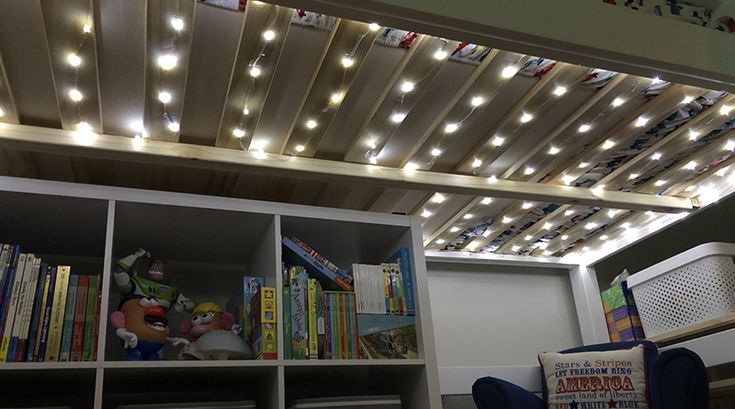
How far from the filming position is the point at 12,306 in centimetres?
202

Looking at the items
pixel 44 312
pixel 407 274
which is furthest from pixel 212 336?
pixel 407 274

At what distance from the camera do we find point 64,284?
2123 millimetres

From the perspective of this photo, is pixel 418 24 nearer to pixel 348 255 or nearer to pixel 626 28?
pixel 626 28

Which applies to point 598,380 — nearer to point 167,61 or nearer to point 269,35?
point 269,35

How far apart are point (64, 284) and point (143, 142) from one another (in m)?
0.52

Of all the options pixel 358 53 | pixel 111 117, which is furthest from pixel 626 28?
pixel 111 117

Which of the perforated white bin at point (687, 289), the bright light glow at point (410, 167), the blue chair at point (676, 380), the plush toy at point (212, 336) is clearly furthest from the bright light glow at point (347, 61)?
the perforated white bin at point (687, 289)

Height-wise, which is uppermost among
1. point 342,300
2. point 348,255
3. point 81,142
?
point 81,142

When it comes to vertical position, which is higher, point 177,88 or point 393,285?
point 177,88

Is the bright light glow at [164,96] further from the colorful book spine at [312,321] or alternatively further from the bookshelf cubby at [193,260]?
the colorful book spine at [312,321]

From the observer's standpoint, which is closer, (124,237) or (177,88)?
(177,88)

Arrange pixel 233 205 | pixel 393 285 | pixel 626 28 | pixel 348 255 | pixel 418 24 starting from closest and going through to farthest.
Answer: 1. pixel 418 24
2. pixel 626 28
3. pixel 233 205
4. pixel 393 285
5. pixel 348 255

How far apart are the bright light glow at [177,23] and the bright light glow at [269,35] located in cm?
22

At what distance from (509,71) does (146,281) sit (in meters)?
1.43
